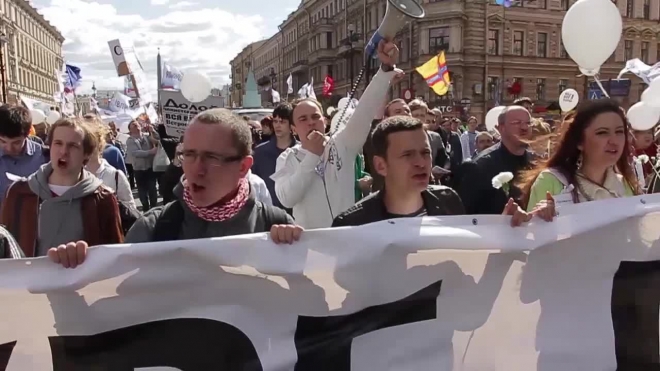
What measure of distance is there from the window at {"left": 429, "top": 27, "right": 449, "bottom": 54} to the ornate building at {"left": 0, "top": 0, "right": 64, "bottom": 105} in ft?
166

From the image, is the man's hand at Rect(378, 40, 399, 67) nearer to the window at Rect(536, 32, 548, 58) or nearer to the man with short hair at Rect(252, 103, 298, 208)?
the man with short hair at Rect(252, 103, 298, 208)

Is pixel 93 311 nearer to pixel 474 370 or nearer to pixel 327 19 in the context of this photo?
pixel 474 370

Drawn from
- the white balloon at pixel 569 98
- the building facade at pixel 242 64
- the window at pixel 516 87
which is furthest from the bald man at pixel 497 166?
the building facade at pixel 242 64

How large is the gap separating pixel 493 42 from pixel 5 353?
49.4 meters

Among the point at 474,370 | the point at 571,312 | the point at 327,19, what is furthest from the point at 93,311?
the point at 327,19

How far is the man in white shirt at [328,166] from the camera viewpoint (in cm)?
356

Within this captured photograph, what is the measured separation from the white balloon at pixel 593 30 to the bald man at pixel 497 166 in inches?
42.3

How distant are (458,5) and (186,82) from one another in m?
41.8

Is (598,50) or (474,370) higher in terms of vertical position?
(598,50)

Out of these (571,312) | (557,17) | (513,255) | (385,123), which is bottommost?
(571,312)

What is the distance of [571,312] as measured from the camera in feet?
8.27

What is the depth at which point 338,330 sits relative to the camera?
2.30m

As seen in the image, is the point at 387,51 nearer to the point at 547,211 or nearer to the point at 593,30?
the point at 547,211

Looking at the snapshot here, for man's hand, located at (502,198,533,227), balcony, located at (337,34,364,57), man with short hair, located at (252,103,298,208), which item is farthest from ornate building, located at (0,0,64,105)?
man's hand, located at (502,198,533,227)
